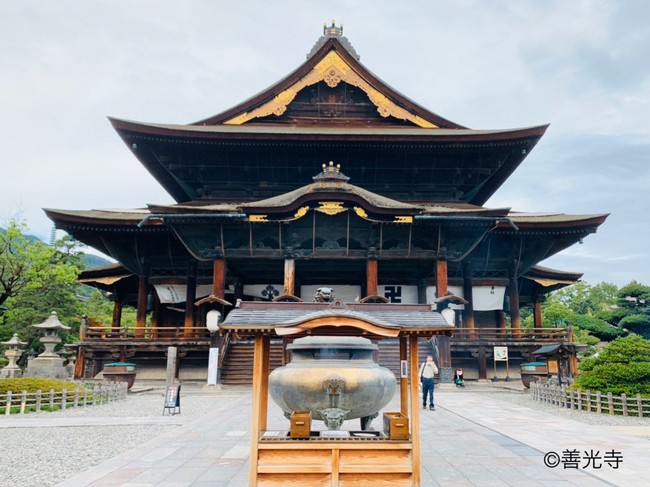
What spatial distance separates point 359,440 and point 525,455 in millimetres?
3417

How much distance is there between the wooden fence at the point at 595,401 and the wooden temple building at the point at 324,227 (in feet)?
13.8

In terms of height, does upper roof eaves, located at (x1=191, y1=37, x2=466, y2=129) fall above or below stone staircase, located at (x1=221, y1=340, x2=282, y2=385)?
above

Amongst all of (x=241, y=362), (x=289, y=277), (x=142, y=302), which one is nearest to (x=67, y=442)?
(x=241, y=362)

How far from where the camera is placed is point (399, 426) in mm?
5449

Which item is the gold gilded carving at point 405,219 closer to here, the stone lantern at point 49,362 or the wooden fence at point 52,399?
the wooden fence at point 52,399

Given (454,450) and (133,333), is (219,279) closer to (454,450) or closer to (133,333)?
(133,333)

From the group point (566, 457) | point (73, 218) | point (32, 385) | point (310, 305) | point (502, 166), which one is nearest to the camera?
point (310, 305)

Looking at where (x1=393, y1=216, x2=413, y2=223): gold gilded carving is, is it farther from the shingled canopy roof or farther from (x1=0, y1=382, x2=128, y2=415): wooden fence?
the shingled canopy roof

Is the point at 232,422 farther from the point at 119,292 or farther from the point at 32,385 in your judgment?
the point at 119,292

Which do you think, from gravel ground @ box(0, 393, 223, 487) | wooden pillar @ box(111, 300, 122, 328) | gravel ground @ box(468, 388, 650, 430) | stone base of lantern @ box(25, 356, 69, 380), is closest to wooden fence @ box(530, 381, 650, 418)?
gravel ground @ box(468, 388, 650, 430)

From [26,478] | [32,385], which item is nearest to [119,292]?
[32,385]

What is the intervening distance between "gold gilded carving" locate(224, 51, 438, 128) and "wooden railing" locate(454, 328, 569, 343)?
10.9 m

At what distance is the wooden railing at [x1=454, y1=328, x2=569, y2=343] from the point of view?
792 inches

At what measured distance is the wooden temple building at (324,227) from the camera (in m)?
19.2
